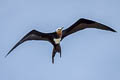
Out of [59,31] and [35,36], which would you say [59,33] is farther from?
[35,36]

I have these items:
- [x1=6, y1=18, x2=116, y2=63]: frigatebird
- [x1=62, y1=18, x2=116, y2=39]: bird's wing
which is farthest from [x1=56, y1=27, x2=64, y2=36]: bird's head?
[x1=62, y1=18, x2=116, y2=39]: bird's wing

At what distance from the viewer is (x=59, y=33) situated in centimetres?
955

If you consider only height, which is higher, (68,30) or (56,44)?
(68,30)

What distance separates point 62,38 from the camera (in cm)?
993

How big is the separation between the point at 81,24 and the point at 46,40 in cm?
172

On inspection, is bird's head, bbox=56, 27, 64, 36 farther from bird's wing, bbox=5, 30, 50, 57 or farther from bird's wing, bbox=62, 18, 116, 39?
bird's wing, bbox=5, 30, 50, 57

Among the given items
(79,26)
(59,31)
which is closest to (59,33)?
(59,31)

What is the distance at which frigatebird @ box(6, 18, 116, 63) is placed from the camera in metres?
9.45

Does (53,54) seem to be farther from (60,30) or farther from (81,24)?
(81,24)

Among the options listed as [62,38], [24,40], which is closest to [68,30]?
[62,38]

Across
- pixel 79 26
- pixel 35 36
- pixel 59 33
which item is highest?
pixel 79 26

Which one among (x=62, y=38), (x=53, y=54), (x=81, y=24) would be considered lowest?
(x=53, y=54)

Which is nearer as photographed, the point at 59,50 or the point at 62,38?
the point at 59,50

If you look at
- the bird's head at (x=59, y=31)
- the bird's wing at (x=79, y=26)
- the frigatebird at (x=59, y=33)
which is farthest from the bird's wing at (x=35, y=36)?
the bird's wing at (x=79, y=26)
